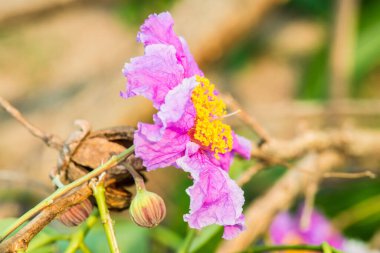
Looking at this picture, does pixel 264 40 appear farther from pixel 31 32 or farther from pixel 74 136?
pixel 74 136

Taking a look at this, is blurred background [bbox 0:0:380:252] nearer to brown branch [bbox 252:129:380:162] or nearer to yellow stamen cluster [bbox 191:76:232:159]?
brown branch [bbox 252:129:380:162]

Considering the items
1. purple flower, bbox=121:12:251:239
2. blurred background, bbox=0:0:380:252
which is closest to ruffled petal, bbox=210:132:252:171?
purple flower, bbox=121:12:251:239

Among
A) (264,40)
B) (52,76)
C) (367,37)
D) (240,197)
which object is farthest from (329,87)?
(240,197)

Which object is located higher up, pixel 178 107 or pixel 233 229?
pixel 178 107

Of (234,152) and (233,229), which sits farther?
(234,152)

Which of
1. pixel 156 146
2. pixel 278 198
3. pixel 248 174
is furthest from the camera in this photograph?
pixel 278 198

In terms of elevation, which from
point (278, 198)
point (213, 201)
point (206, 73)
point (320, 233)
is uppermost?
point (206, 73)

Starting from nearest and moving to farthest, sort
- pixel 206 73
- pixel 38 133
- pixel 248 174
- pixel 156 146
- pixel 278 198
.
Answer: pixel 156 146 → pixel 38 133 → pixel 248 174 → pixel 278 198 → pixel 206 73

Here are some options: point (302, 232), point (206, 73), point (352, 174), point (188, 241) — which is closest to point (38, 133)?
point (188, 241)

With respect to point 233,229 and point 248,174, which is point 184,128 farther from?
point 248,174
